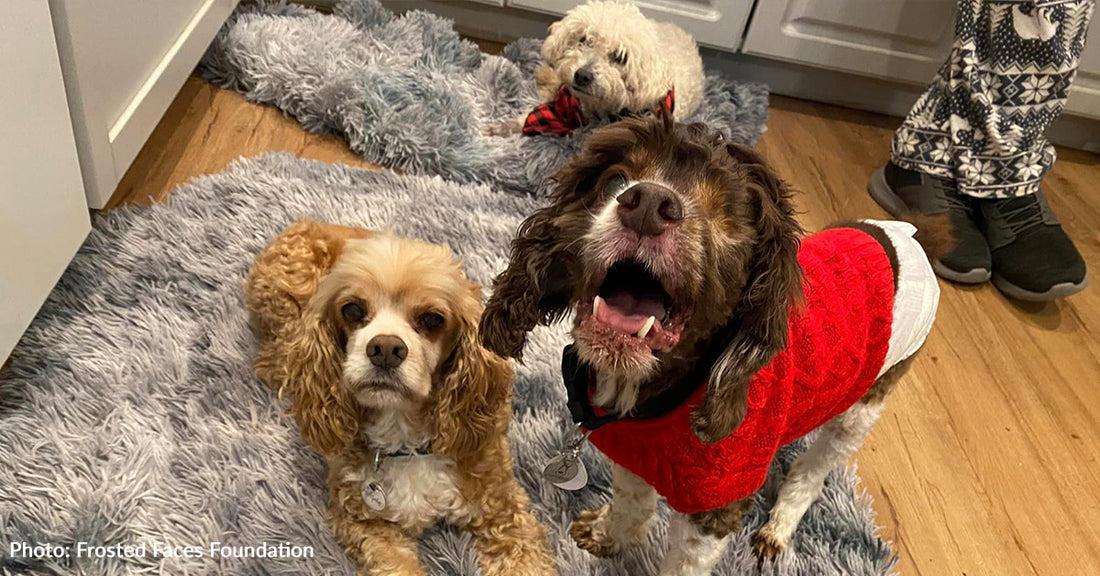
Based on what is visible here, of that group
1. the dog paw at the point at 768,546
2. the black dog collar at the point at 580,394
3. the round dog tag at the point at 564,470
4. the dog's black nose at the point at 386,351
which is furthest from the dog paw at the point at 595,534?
the dog's black nose at the point at 386,351

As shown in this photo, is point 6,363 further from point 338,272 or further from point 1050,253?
point 1050,253

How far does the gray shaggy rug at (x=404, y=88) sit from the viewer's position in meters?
2.36

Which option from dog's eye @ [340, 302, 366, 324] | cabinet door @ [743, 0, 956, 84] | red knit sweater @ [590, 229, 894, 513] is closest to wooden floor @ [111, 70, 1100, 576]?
red knit sweater @ [590, 229, 894, 513]

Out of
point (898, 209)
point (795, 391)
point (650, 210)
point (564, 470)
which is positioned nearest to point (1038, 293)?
point (898, 209)

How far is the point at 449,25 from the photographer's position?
2887mm

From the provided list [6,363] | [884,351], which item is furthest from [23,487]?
[884,351]

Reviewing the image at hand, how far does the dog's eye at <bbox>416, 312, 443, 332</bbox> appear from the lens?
1268 millimetres

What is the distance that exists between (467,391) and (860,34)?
245 cm

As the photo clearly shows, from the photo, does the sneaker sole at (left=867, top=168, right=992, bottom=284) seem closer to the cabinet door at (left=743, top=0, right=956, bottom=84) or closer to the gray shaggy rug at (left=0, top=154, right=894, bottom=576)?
the cabinet door at (left=743, top=0, right=956, bottom=84)

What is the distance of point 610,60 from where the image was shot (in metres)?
2.48

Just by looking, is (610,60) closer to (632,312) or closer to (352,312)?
(352,312)

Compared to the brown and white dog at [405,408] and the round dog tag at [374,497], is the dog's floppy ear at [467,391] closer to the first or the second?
the brown and white dog at [405,408]

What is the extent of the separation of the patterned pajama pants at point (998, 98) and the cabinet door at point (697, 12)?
78 cm

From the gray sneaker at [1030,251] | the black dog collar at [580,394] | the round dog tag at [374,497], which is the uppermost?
the black dog collar at [580,394]
